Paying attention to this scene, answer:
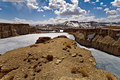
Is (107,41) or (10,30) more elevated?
(10,30)

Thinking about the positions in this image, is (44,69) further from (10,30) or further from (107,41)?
(10,30)

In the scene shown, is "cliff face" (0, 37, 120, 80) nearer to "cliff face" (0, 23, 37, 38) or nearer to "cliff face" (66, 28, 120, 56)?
"cliff face" (66, 28, 120, 56)

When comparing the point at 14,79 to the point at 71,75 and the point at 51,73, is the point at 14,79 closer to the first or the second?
the point at 51,73

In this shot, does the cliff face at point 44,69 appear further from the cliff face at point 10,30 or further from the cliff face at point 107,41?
the cliff face at point 10,30

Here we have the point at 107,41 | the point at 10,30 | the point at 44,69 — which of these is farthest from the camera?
the point at 10,30

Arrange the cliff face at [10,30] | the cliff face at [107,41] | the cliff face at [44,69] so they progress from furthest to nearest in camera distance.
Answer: the cliff face at [10,30] → the cliff face at [107,41] → the cliff face at [44,69]

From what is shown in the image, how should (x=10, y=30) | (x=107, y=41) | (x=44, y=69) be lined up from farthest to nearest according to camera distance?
(x=10, y=30) → (x=107, y=41) → (x=44, y=69)

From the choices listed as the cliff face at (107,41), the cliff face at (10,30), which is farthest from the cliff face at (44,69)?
the cliff face at (10,30)

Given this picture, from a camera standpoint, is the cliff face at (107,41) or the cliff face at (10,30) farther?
the cliff face at (10,30)

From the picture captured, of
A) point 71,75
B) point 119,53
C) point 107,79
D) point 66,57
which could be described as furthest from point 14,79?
point 119,53

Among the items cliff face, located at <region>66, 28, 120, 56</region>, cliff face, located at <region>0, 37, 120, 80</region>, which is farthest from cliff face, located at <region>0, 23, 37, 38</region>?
cliff face, located at <region>0, 37, 120, 80</region>

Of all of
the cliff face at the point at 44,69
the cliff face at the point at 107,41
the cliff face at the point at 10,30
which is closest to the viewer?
the cliff face at the point at 44,69

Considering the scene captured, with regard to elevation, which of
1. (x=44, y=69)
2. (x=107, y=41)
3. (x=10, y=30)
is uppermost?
(x=10, y=30)

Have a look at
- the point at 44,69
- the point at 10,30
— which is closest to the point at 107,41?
the point at 44,69
